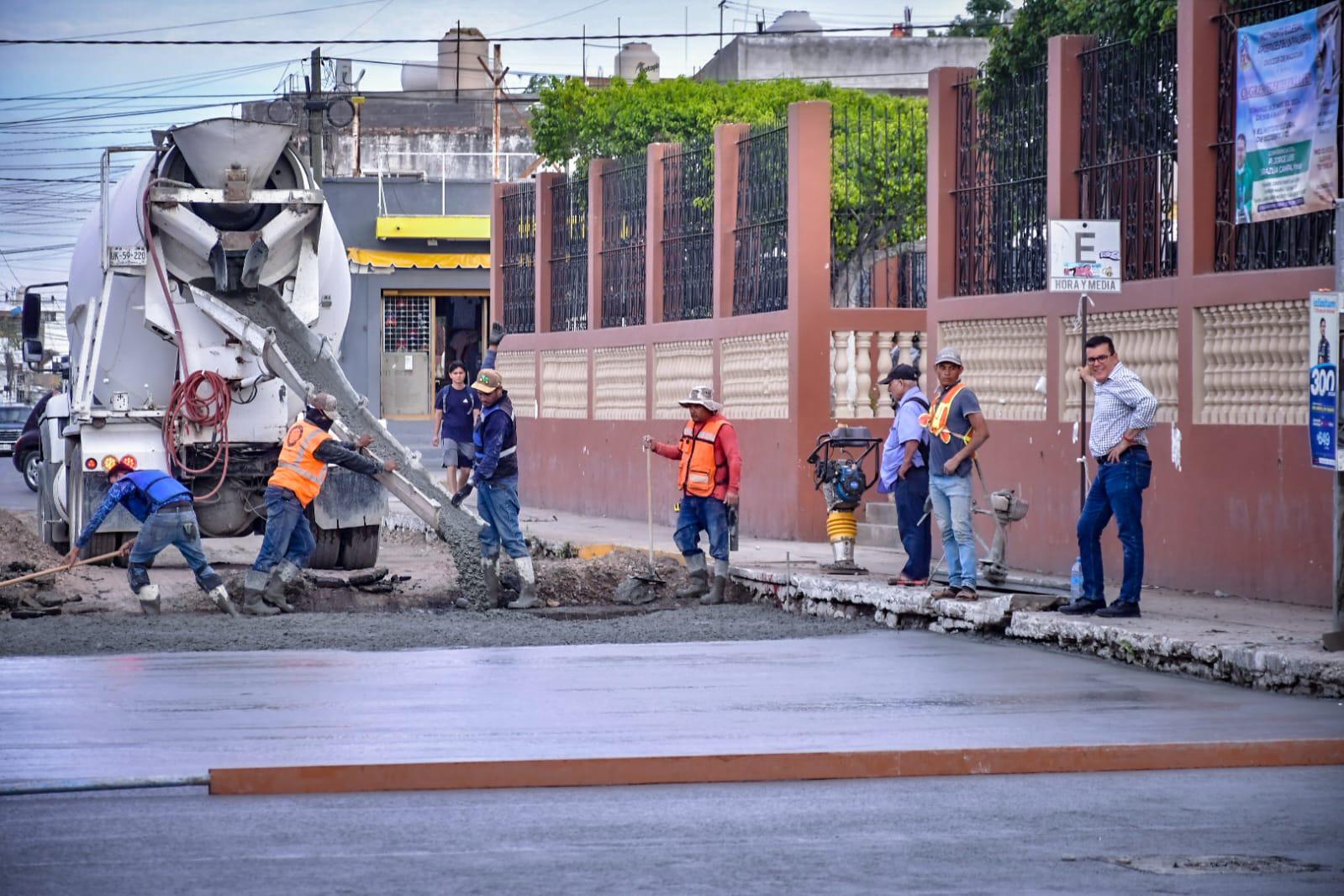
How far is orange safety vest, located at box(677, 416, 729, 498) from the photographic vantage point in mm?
16125

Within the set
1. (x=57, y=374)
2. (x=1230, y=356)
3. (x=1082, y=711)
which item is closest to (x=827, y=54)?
(x=57, y=374)

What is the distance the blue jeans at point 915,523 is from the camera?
15.2m

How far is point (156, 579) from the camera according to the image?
17.2 meters

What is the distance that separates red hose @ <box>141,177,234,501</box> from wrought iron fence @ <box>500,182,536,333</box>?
1129 centimetres

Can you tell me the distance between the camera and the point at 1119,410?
13.1 meters

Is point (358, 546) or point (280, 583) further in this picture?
point (358, 546)

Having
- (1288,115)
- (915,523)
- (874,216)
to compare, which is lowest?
(915,523)

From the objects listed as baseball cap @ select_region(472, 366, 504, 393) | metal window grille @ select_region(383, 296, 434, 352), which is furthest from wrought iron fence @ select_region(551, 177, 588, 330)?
metal window grille @ select_region(383, 296, 434, 352)

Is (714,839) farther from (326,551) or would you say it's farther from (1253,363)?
(326,551)

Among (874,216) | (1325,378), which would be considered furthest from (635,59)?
(1325,378)

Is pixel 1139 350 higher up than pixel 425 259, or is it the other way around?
pixel 425 259

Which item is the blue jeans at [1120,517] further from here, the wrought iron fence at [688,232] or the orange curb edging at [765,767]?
the wrought iron fence at [688,232]

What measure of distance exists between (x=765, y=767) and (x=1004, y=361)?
10020 millimetres

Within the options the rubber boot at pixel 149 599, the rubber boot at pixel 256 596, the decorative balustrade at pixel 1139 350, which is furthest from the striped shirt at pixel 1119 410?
the rubber boot at pixel 149 599
